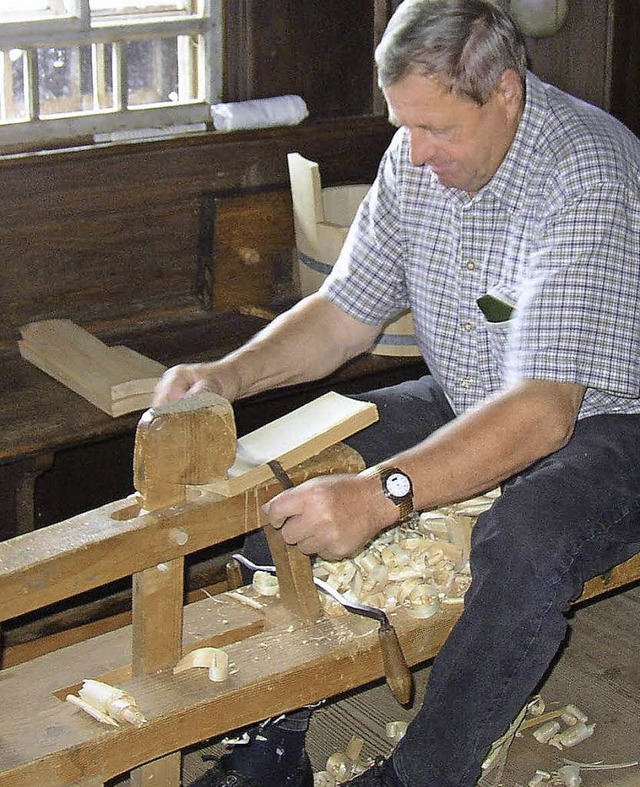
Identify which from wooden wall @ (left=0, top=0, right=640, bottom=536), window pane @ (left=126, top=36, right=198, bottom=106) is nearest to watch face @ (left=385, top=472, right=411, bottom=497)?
wooden wall @ (left=0, top=0, right=640, bottom=536)

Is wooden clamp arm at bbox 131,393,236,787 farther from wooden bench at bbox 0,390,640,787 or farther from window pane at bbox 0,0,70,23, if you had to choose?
window pane at bbox 0,0,70,23

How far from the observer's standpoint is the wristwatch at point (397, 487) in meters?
2.22

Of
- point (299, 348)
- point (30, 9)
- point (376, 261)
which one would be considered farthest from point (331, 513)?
point (30, 9)

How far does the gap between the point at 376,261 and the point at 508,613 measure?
1001 mm

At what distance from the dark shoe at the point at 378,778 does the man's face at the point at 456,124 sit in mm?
1214

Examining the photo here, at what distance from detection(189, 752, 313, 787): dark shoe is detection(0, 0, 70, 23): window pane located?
211cm

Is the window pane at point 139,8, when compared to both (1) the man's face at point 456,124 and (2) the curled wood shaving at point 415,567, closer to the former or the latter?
(1) the man's face at point 456,124

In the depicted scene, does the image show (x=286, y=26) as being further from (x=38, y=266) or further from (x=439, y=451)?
(x=439, y=451)

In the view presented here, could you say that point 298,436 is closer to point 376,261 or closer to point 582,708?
point 376,261

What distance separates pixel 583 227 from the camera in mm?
2447

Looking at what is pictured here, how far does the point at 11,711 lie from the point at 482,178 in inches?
56.2

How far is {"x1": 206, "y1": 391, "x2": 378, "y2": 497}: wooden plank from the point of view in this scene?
2.18 m

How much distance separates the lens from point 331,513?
215 cm

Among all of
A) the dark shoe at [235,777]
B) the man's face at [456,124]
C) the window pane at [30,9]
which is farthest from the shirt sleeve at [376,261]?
the window pane at [30,9]
